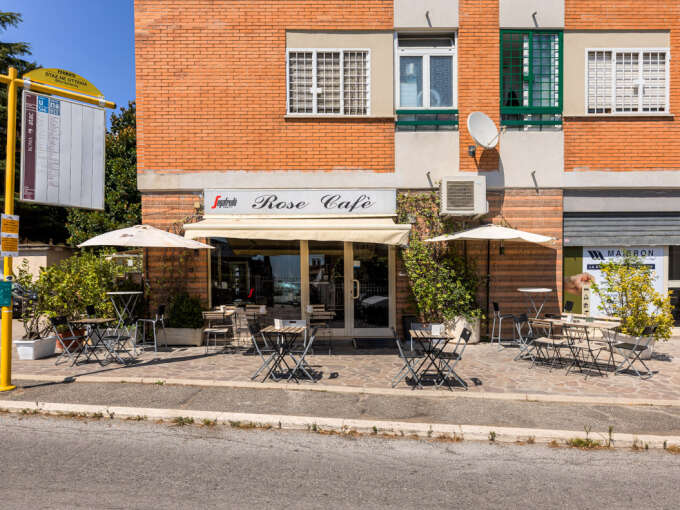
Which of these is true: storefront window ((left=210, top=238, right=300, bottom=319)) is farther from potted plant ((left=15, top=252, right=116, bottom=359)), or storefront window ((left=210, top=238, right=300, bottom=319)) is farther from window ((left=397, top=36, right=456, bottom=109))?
window ((left=397, top=36, right=456, bottom=109))

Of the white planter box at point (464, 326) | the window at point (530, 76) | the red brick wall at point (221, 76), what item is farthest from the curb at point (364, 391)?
the window at point (530, 76)

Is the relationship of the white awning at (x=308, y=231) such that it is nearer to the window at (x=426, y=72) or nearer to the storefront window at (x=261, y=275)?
the storefront window at (x=261, y=275)

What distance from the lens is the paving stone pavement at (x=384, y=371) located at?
6535mm

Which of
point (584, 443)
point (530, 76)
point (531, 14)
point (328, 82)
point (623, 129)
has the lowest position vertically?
point (584, 443)

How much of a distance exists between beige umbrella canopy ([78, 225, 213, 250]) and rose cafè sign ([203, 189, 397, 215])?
140 cm

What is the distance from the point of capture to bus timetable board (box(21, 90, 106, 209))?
6.52 m

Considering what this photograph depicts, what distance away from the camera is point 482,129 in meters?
9.35

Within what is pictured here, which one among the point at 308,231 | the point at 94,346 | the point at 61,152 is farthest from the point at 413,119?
the point at 94,346

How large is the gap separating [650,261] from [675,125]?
10.3ft

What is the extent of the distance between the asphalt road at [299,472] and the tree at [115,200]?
14.2 m

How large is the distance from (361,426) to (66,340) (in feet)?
20.6

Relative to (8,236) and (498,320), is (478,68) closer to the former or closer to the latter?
(498,320)

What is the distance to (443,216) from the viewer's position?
979 cm

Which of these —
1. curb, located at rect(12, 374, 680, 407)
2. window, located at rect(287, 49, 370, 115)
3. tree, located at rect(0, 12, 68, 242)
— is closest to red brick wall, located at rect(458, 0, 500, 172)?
window, located at rect(287, 49, 370, 115)
